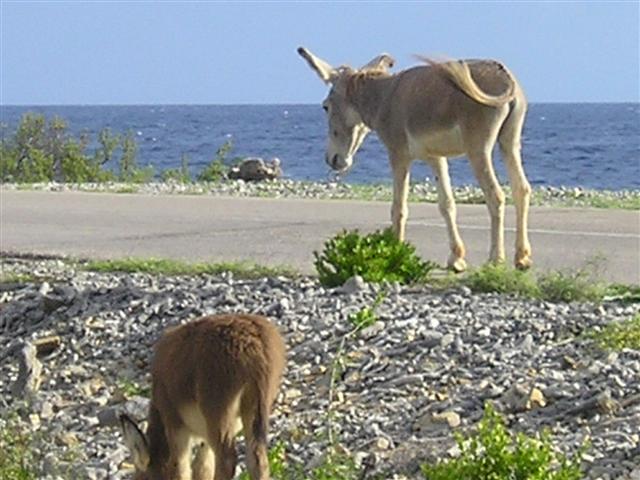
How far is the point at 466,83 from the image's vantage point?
12984 mm

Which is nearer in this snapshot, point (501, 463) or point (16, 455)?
point (501, 463)

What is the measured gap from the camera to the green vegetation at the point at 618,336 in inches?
376

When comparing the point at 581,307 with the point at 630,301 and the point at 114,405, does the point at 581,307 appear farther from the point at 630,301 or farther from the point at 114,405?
the point at 114,405

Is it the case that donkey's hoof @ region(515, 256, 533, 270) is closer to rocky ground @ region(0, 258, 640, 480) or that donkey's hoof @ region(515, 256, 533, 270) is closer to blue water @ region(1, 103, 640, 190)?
rocky ground @ region(0, 258, 640, 480)

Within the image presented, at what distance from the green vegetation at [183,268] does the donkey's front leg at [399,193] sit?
0.92 m

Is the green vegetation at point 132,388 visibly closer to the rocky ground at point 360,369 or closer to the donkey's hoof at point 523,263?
the rocky ground at point 360,369

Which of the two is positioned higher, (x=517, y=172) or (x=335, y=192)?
(x=517, y=172)

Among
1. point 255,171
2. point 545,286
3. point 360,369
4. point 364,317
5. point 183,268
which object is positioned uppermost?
point 364,317

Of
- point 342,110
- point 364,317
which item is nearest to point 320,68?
point 342,110

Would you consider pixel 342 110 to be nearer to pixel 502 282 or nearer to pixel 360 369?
Result: pixel 502 282

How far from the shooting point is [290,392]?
30.4 ft

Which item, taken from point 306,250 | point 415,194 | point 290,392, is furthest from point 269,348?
point 415,194

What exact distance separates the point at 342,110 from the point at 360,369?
602 centimetres

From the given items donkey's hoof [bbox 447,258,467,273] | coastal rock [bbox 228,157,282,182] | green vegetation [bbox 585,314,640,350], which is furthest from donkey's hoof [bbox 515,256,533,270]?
coastal rock [bbox 228,157,282,182]
